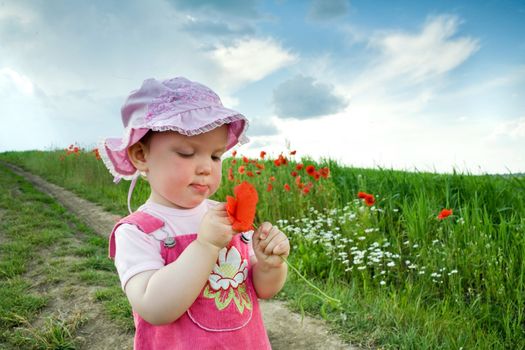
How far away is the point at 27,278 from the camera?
447 cm

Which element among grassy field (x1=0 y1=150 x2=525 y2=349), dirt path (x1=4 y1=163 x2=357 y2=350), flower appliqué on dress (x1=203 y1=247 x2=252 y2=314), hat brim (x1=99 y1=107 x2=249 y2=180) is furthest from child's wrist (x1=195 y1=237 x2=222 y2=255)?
dirt path (x1=4 y1=163 x2=357 y2=350)

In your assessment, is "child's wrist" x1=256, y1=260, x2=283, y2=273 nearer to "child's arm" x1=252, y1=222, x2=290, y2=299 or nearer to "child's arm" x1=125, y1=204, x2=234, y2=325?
"child's arm" x1=252, y1=222, x2=290, y2=299

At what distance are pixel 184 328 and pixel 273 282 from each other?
36 centimetres

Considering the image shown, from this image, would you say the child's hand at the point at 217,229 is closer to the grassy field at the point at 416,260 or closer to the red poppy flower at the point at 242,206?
the red poppy flower at the point at 242,206

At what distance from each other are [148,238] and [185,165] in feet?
0.94

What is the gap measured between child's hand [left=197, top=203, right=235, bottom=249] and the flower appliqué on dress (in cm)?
22

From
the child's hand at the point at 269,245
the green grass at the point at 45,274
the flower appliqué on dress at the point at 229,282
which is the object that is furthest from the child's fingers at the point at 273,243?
the green grass at the point at 45,274

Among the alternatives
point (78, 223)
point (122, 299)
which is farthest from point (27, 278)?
point (78, 223)

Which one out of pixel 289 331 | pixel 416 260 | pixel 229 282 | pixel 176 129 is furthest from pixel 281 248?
pixel 416 260

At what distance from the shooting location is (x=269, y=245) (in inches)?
63.1

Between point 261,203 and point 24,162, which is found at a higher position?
point 24,162

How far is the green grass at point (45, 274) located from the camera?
10.4 feet

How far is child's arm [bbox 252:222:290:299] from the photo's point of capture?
5.27ft

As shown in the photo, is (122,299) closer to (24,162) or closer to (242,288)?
(242,288)
